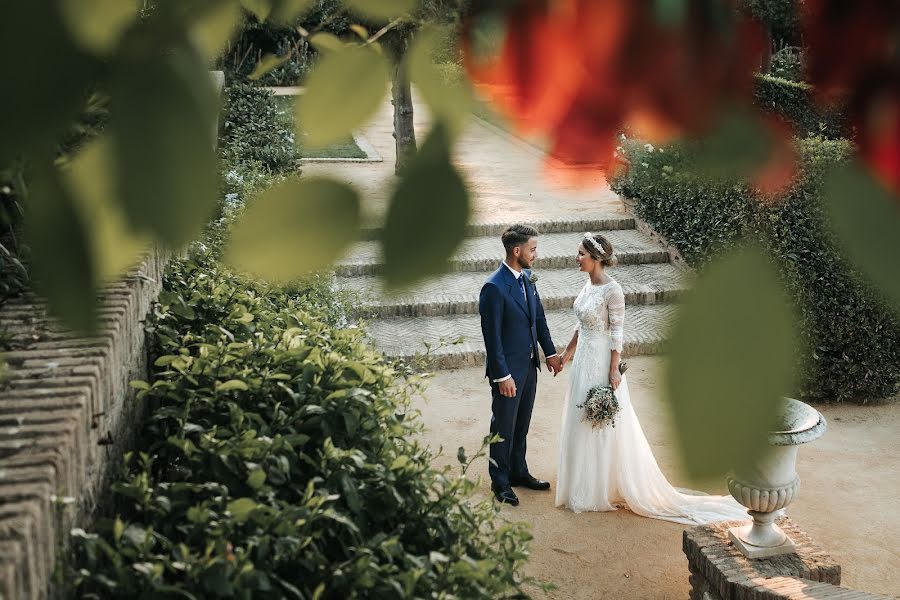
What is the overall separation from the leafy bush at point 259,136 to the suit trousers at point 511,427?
5.27m

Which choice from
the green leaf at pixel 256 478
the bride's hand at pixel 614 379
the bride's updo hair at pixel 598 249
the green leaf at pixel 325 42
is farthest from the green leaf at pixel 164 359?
the bride's hand at pixel 614 379

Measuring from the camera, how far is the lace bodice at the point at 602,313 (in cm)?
557

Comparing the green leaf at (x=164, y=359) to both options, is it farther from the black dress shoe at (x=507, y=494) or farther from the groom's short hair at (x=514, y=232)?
the black dress shoe at (x=507, y=494)

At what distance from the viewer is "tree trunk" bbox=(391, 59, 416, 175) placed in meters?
0.37

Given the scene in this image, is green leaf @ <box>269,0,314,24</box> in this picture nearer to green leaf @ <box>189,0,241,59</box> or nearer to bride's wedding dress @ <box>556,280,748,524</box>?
green leaf @ <box>189,0,241,59</box>

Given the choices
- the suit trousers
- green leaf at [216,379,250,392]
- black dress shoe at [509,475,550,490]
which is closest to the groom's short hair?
green leaf at [216,379,250,392]

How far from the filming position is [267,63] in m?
0.48

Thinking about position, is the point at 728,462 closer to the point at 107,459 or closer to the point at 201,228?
the point at 201,228

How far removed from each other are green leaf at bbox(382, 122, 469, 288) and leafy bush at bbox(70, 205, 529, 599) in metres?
1.60

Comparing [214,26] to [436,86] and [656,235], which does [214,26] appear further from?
[656,235]

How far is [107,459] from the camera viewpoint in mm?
2805

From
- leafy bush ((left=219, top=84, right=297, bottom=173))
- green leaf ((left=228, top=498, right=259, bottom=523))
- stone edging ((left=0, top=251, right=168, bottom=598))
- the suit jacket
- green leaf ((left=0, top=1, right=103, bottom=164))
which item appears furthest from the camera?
the suit jacket

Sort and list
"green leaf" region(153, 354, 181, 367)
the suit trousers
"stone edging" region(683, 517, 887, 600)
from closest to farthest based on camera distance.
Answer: "green leaf" region(153, 354, 181, 367)
"stone edging" region(683, 517, 887, 600)
the suit trousers

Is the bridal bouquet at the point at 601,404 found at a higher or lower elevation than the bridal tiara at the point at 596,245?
lower
